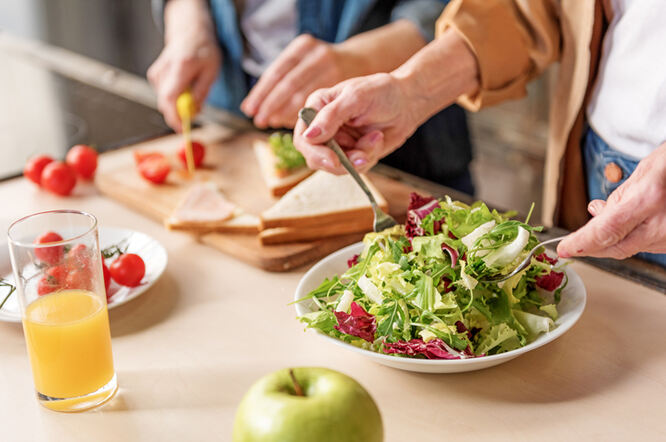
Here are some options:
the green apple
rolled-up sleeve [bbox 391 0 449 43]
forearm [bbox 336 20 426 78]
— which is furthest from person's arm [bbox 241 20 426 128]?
the green apple

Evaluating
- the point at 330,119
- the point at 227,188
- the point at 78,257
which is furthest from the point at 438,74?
the point at 78,257

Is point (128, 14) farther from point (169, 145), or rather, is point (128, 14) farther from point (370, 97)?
point (370, 97)

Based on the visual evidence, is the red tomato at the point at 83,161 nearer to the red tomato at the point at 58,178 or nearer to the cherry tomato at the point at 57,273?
the red tomato at the point at 58,178

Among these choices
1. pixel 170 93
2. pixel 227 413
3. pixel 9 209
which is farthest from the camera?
pixel 170 93

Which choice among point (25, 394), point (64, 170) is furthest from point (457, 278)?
point (64, 170)

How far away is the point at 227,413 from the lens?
109cm

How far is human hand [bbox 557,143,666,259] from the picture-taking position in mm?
1044

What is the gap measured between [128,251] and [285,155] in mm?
581

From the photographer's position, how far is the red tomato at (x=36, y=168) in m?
1.95

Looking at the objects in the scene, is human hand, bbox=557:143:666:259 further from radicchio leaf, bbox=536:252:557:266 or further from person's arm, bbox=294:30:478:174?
person's arm, bbox=294:30:478:174

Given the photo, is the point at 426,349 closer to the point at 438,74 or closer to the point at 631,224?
the point at 631,224

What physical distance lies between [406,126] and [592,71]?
432mm

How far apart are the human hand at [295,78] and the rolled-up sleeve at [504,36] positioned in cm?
33

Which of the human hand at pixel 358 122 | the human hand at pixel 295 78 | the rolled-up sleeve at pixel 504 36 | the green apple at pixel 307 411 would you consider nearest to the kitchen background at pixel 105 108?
the human hand at pixel 295 78
